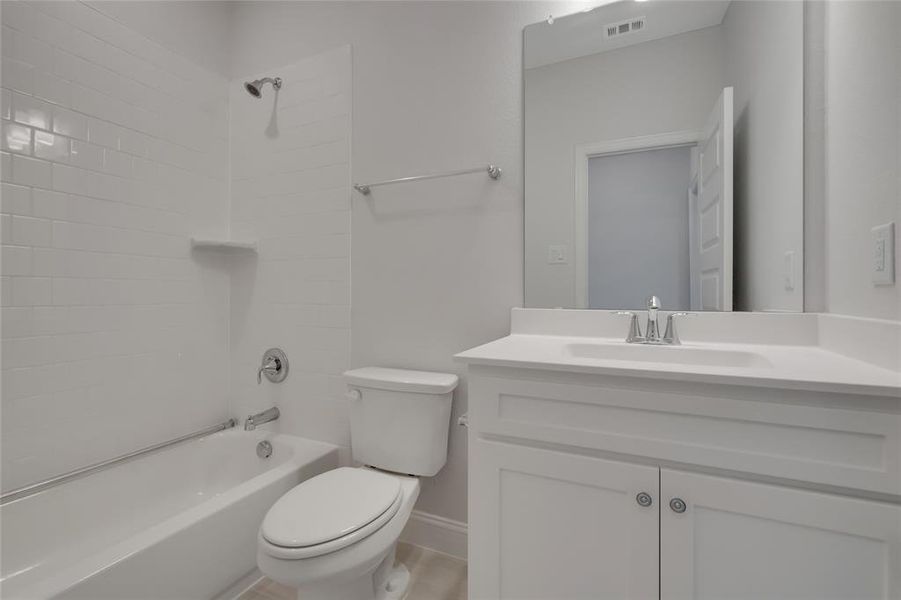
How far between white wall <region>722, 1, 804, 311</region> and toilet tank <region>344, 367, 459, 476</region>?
1017mm

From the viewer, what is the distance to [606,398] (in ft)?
2.85

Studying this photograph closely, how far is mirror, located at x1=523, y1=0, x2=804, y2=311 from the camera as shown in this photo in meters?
1.16

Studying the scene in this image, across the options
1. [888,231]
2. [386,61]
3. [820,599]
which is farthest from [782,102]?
[386,61]

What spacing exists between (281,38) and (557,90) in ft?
4.69

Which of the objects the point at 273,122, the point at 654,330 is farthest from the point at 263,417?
the point at 654,330

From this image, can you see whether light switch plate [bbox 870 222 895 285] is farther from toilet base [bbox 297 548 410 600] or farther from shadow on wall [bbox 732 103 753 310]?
toilet base [bbox 297 548 410 600]

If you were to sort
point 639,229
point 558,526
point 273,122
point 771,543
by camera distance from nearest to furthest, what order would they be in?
point 771,543 → point 558,526 → point 639,229 → point 273,122

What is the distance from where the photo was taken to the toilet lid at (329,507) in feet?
3.39

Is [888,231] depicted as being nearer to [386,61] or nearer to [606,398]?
[606,398]

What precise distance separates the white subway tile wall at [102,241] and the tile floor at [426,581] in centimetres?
84

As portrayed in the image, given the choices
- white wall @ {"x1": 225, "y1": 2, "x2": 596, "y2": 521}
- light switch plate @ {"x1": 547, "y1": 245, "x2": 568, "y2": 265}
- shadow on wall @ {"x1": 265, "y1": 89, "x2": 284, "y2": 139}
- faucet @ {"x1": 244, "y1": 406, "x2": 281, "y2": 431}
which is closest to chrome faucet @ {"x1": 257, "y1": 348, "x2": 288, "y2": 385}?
faucet @ {"x1": 244, "y1": 406, "x2": 281, "y2": 431}

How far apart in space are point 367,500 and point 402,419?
1.07 ft

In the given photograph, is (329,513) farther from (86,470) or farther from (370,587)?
(86,470)

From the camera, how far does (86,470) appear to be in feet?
4.83
